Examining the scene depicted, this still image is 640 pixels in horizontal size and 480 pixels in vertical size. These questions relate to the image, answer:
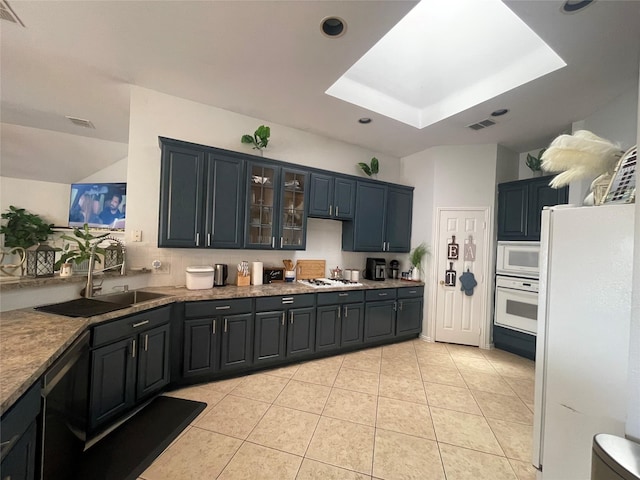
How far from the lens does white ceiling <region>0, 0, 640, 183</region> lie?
173cm

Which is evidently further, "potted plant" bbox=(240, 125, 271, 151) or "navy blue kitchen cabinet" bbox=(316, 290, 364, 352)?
"navy blue kitchen cabinet" bbox=(316, 290, 364, 352)

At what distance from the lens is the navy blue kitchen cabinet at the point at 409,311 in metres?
3.72

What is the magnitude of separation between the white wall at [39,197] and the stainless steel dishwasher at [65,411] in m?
4.63

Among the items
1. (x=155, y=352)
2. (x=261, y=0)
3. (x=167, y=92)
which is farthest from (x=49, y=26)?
(x=155, y=352)

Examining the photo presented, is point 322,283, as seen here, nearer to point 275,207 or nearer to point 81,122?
point 275,207

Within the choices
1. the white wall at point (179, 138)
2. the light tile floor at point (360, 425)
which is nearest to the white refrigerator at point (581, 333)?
the light tile floor at point (360, 425)

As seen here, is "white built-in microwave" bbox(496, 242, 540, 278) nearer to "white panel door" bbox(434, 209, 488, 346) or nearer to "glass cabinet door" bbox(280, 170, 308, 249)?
"white panel door" bbox(434, 209, 488, 346)

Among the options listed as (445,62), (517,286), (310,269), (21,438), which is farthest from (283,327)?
(445,62)

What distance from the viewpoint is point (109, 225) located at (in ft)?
14.8

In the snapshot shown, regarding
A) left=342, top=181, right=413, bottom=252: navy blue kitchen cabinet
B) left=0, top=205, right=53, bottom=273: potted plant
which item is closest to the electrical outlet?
→ left=342, top=181, right=413, bottom=252: navy blue kitchen cabinet

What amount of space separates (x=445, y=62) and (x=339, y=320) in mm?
3174

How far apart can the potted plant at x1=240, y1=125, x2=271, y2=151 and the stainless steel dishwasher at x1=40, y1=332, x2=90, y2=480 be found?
2.40 metres

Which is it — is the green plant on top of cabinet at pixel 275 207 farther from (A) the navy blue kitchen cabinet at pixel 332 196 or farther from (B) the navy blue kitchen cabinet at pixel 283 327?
(B) the navy blue kitchen cabinet at pixel 283 327

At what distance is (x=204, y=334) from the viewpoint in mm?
2457
